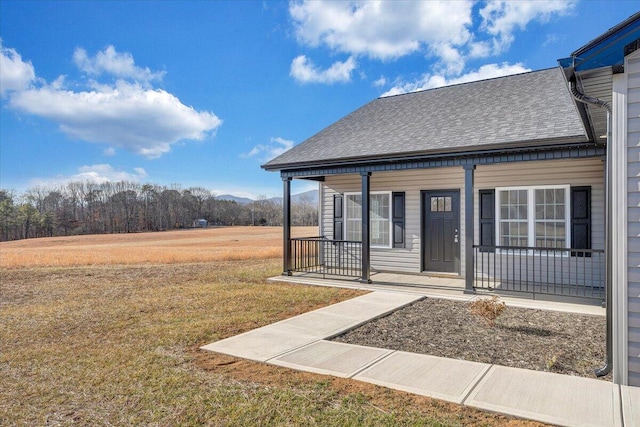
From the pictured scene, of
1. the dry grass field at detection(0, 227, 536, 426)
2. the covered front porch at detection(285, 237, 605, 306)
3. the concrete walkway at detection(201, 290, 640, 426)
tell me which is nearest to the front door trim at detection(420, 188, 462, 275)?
the covered front porch at detection(285, 237, 605, 306)

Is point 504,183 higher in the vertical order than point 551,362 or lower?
higher

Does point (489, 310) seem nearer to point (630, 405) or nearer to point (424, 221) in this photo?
point (630, 405)

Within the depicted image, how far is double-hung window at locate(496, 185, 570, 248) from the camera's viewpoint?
795 cm

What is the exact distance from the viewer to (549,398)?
10.2 ft

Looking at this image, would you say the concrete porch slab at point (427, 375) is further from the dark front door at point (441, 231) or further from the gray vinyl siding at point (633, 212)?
the dark front door at point (441, 231)

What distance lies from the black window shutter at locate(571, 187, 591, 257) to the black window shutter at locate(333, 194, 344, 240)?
5643 mm

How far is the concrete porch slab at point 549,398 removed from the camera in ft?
9.16

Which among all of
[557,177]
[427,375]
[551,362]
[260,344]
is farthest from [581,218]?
[260,344]

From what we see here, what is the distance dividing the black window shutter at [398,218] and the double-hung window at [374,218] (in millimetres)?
140

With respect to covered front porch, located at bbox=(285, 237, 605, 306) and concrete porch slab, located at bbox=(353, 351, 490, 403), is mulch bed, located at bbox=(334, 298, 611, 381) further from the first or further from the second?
covered front porch, located at bbox=(285, 237, 605, 306)

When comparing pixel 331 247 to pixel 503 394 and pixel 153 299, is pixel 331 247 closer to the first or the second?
pixel 153 299

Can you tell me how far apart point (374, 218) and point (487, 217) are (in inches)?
118

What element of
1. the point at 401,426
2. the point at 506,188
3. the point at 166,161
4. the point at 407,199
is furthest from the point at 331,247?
the point at 166,161

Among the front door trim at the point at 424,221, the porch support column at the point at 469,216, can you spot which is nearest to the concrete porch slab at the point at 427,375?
the porch support column at the point at 469,216
